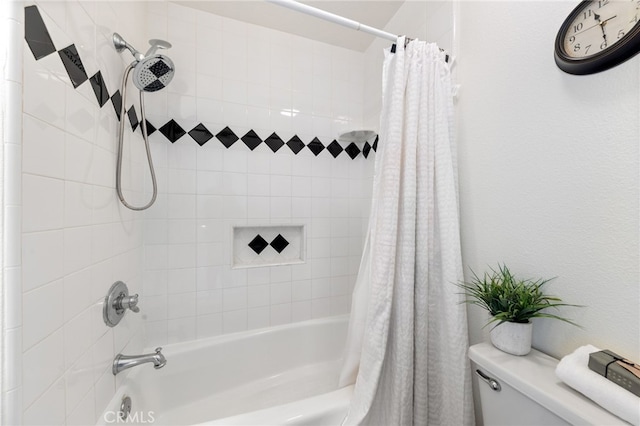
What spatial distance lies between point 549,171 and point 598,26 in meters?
0.39

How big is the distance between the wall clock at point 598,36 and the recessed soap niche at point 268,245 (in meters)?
1.47

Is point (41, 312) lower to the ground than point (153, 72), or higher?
lower

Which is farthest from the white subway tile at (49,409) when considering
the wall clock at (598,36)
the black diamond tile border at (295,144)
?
the wall clock at (598,36)

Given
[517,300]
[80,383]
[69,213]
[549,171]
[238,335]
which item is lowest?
[238,335]

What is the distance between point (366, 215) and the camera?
187 cm

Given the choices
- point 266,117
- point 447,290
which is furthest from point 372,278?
point 266,117

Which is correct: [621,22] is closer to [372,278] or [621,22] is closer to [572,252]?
[572,252]

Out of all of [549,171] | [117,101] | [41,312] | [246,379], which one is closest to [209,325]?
[246,379]

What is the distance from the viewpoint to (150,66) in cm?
102

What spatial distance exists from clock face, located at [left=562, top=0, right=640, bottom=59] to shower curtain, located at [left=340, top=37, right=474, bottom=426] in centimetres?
38

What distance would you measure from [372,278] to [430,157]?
1.79 feet

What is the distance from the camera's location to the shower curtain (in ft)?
3.02

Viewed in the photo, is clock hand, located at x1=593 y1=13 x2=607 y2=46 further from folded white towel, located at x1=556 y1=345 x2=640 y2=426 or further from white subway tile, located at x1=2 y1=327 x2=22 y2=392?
white subway tile, located at x1=2 y1=327 x2=22 y2=392

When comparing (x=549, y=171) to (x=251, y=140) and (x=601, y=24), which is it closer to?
(x=601, y=24)
